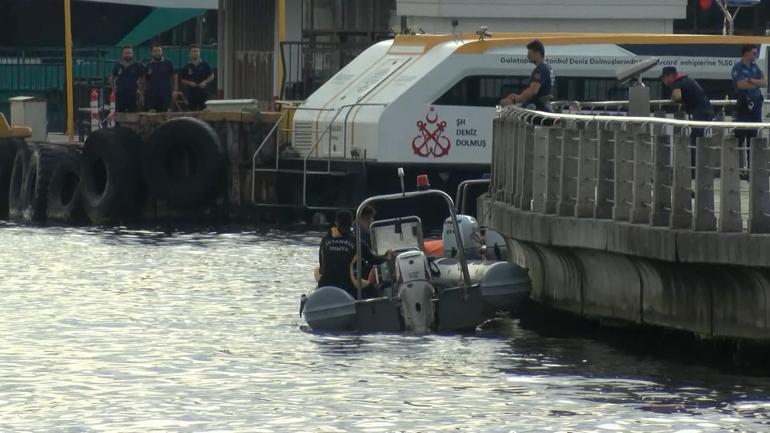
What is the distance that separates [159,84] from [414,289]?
688 inches

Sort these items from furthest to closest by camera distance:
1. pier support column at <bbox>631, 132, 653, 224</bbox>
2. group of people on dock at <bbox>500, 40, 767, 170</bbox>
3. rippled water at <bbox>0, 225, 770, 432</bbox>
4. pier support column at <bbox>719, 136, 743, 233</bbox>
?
group of people on dock at <bbox>500, 40, 767, 170</bbox> → pier support column at <bbox>631, 132, 653, 224</bbox> → pier support column at <bbox>719, 136, 743, 233</bbox> → rippled water at <bbox>0, 225, 770, 432</bbox>

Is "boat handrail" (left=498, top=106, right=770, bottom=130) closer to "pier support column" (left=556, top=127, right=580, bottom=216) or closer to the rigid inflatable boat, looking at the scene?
"pier support column" (left=556, top=127, right=580, bottom=216)

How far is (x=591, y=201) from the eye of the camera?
21.5 m

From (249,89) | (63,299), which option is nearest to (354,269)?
(63,299)

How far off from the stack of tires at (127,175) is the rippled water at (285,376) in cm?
1011

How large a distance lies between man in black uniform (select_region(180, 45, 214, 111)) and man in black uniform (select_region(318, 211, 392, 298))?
649 inches

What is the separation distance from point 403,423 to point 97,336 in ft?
19.8

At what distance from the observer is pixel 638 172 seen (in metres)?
20.6

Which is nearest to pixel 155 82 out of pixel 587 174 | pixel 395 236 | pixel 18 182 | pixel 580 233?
pixel 18 182

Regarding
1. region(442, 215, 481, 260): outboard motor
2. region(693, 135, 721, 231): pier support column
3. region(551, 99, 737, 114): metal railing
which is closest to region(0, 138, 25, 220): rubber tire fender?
region(551, 99, 737, 114): metal railing

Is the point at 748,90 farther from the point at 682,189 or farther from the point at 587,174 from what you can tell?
the point at 682,189

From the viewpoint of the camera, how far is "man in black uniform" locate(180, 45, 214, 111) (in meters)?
39.2

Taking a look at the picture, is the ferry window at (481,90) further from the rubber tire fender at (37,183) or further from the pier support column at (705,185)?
the pier support column at (705,185)

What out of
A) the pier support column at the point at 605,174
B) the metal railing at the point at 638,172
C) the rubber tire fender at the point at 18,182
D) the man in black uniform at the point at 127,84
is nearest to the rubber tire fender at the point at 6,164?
the rubber tire fender at the point at 18,182
